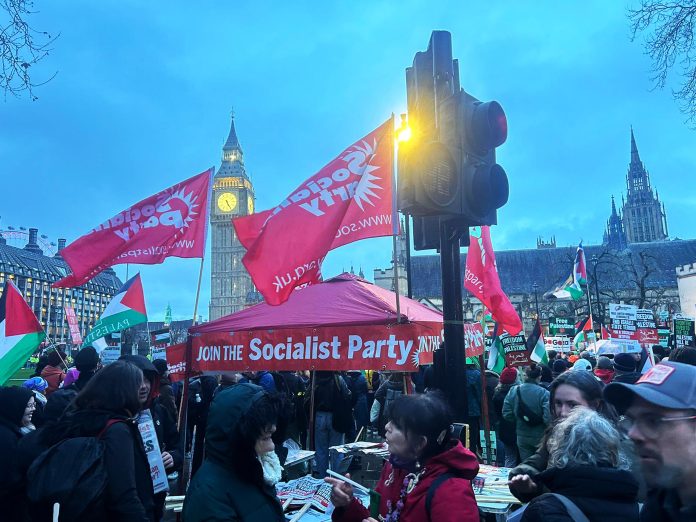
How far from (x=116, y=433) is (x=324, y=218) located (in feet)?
8.95

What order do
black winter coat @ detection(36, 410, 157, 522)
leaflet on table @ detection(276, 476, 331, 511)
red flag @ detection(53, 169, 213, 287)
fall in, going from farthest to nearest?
red flag @ detection(53, 169, 213, 287), leaflet on table @ detection(276, 476, 331, 511), black winter coat @ detection(36, 410, 157, 522)

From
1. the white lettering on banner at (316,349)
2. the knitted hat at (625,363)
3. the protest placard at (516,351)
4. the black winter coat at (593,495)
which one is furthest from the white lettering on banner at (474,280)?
the black winter coat at (593,495)

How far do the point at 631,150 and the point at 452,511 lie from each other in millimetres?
116880

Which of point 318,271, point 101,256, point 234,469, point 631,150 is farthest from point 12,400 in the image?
point 631,150

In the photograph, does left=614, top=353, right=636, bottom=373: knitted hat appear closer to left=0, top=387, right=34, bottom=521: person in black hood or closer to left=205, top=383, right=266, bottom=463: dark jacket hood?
left=205, top=383, right=266, bottom=463: dark jacket hood

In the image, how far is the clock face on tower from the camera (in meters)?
108

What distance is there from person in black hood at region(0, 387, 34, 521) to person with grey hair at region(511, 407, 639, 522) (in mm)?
3083

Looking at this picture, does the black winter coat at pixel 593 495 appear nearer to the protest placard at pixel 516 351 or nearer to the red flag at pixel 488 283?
the red flag at pixel 488 283

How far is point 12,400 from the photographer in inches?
139

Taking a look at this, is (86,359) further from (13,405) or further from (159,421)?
(13,405)

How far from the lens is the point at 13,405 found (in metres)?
3.50

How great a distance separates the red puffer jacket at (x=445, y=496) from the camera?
223cm

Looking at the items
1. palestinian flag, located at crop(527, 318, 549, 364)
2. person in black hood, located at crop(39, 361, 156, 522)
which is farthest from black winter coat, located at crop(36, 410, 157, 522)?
palestinian flag, located at crop(527, 318, 549, 364)

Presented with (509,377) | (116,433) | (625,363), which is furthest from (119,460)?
(509,377)
